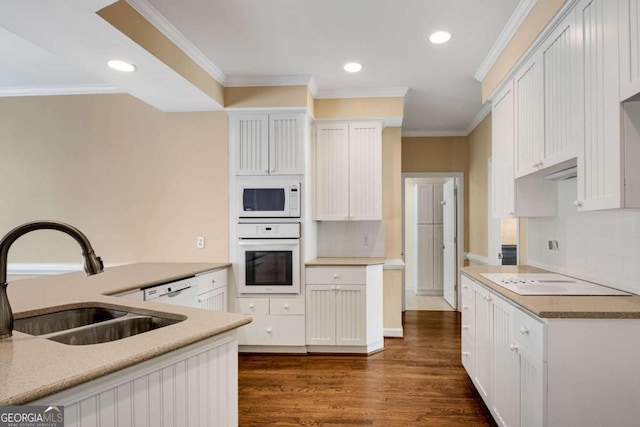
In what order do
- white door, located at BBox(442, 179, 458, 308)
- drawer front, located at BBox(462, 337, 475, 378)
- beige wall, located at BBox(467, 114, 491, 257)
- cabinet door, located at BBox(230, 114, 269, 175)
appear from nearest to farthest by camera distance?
drawer front, located at BBox(462, 337, 475, 378) < cabinet door, located at BBox(230, 114, 269, 175) < beige wall, located at BBox(467, 114, 491, 257) < white door, located at BBox(442, 179, 458, 308)

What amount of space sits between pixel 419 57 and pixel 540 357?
7.93ft

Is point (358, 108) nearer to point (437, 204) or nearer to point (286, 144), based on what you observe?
point (286, 144)

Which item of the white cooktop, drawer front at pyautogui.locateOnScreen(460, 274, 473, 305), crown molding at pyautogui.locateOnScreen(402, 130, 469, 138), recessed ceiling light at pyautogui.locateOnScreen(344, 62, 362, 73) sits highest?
recessed ceiling light at pyautogui.locateOnScreen(344, 62, 362, 73)

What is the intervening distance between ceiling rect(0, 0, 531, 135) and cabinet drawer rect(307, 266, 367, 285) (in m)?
1.83

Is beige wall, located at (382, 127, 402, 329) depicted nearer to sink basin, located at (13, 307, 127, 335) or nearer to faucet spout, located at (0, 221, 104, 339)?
sink basin, located at (13, 307, 127, 335)

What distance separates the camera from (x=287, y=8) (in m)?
2.35

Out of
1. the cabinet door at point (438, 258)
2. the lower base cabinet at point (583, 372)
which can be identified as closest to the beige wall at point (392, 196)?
the lower base cabinet at point (583, 372)

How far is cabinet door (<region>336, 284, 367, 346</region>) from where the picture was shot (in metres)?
3.53

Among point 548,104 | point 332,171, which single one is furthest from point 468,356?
point 332,171

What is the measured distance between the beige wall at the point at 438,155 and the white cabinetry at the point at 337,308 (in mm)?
2456

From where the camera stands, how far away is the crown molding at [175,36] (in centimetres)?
229

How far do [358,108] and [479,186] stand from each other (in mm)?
2037

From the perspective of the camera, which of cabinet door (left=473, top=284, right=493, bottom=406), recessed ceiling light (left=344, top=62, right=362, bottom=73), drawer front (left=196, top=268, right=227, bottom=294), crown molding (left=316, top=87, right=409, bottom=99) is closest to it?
cabinet door (left=473, top=284, right=493, bottom=406)

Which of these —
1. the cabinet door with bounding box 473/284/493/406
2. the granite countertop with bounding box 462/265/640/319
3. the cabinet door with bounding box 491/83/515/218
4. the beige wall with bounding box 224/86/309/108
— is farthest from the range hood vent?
the beige wall with bounding box 224/86/309/108
